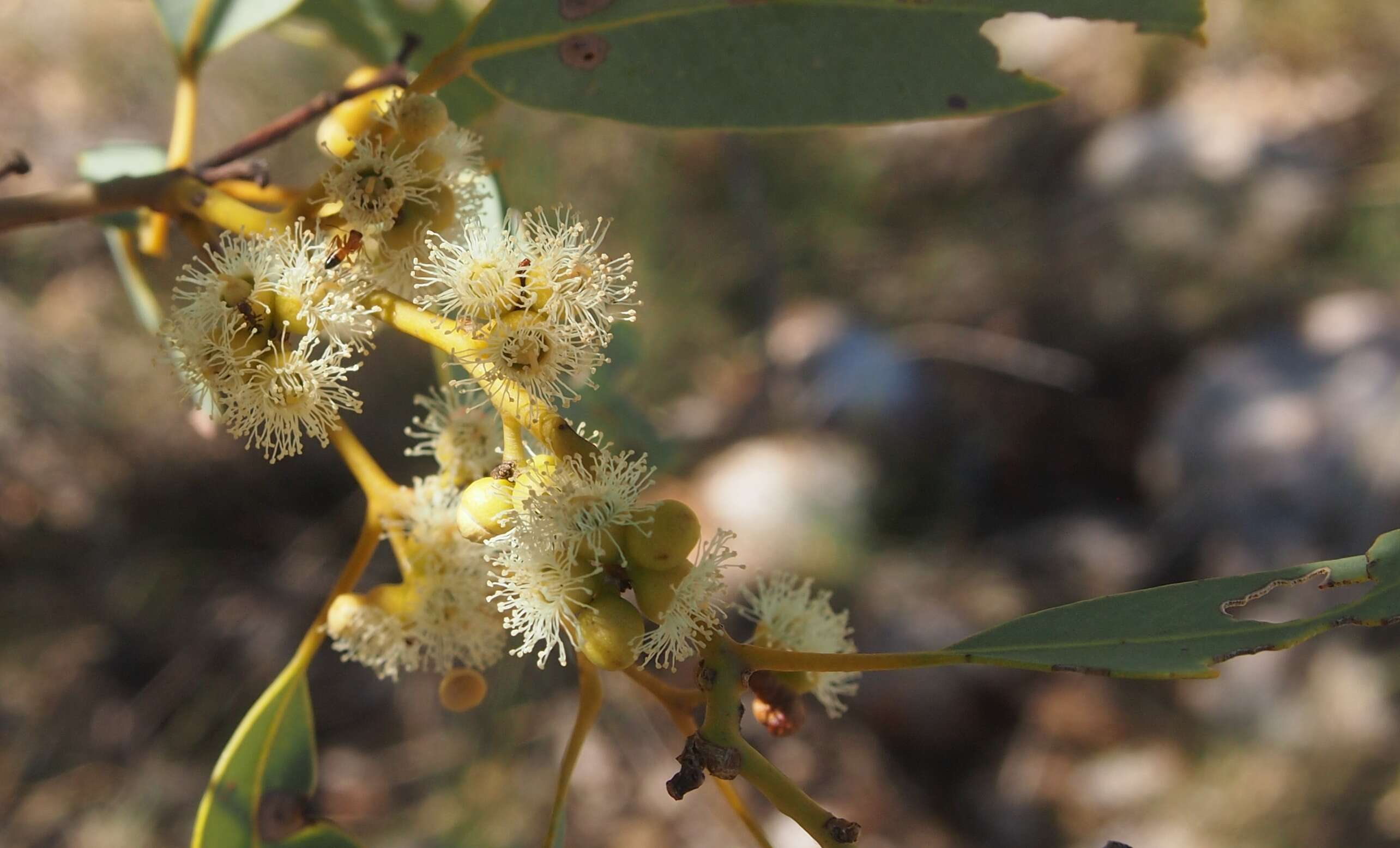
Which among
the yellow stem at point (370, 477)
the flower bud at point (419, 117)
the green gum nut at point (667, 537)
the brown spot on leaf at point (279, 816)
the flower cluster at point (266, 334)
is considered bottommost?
the brown spot on leaf at point (279, 816)

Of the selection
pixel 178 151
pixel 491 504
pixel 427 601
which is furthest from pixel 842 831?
pixel 178 151

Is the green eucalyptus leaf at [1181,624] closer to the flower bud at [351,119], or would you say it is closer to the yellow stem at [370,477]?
the yellow stem at [370,477]

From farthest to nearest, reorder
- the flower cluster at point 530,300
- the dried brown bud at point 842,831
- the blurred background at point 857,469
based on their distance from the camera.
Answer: the blurred background at point 857,469 < the flower cluster at point 530,300 < the dried brown bud at point 842,831

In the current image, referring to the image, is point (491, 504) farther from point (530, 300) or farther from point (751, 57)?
point (751, 57)

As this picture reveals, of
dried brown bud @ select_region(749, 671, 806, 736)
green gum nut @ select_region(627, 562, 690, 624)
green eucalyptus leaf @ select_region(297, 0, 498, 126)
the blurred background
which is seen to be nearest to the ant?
green gum nut @ select_region(627, 562, 690, 624)

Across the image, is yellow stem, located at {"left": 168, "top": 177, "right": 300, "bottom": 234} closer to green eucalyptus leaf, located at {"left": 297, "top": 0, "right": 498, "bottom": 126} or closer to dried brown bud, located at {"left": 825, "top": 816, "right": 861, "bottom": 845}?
green eucalyptus leaf, located at {"left": 297, "top": 0, "right": 498, "bottom": 126}

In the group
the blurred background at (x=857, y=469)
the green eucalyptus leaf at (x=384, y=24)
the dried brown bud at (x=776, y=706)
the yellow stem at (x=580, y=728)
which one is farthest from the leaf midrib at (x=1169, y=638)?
the blurred background at (x=857, y=469)

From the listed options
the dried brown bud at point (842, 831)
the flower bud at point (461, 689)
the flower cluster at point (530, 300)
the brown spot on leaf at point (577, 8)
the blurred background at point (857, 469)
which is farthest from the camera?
the blurred background at point (857, 469)

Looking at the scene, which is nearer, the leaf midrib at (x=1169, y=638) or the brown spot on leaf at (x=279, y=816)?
the leaf midrib at (x=1169, y=638)

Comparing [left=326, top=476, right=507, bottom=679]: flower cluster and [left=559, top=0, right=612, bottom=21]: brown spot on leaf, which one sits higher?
[left=559, top=0, right=612, bottom=21]: brown spot on leaf
